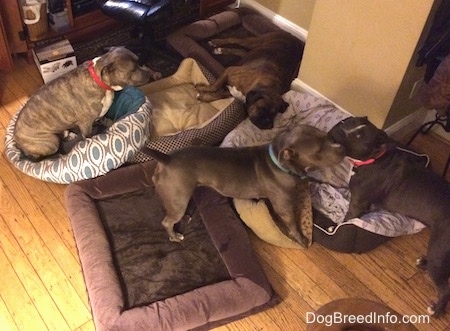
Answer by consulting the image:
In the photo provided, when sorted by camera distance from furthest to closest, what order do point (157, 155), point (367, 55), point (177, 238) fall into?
point (367, 55), point (177, 238), point (157, 155)

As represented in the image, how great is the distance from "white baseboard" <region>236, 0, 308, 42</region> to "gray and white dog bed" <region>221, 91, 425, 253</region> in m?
1.00

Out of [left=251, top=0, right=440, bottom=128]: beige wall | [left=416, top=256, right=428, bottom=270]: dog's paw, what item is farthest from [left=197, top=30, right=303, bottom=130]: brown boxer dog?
[left=416, top=256, right=428, bottom=270]: dog's paw

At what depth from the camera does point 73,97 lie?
298cm

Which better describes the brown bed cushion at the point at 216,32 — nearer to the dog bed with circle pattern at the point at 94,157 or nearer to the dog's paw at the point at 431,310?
the dog bed with circle pattern at the point at 94,157

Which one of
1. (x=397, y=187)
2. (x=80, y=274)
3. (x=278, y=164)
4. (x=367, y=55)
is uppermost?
(x=367, y=55)

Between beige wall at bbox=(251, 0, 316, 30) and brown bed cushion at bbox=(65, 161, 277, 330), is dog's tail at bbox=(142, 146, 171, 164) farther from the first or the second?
beige wall at bbox=(251, 0, 316, 30)

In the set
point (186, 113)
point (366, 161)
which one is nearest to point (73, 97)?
point (186, 113)

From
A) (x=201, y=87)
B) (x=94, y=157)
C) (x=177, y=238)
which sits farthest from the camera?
(x=201, y=87)

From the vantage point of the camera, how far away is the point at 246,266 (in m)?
2.62

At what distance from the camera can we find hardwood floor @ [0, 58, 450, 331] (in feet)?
8.39

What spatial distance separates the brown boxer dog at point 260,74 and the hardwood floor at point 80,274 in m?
0.92

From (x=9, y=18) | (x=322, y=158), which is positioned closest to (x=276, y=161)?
(x=322, y=158)

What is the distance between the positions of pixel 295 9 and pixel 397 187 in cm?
215

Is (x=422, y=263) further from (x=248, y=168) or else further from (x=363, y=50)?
(x=363, y=50)
